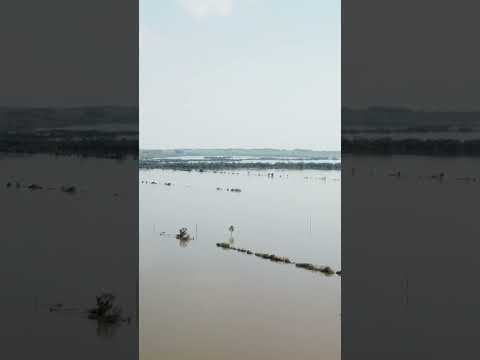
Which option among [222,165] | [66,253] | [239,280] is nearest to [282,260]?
[239,280]

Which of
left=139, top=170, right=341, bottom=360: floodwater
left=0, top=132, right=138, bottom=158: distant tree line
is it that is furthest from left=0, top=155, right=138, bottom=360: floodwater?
left=139, top=170, right=341, bottom=360: floodwater

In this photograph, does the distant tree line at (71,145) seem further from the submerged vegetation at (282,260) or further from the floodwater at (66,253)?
the submerged vegetation at (282,260)

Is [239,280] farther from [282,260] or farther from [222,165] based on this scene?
[222,165]

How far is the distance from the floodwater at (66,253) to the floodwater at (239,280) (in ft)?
1.11

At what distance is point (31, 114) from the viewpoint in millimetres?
3979

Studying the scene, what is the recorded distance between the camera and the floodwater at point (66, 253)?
3.44 m

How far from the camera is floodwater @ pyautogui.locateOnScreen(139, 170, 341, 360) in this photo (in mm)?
3658

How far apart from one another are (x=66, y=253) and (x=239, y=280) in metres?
1.46
